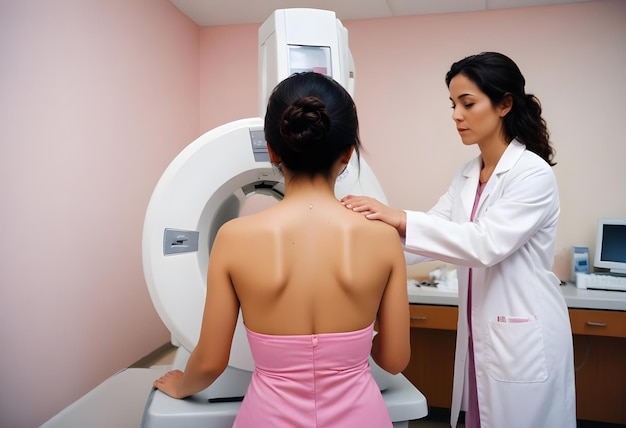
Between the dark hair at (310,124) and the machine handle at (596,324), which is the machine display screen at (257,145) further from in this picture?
the machine handle at (596,324)

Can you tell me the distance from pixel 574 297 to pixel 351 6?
2085mm

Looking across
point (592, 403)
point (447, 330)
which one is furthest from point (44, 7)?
point (592, 403)

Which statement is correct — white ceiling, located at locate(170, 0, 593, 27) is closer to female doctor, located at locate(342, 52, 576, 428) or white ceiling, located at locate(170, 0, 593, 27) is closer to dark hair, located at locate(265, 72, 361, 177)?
female doctor, located at locate(342, 52, 576, 428)

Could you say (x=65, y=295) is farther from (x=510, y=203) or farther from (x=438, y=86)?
(x=438, y=86)

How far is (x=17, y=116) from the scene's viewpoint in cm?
194

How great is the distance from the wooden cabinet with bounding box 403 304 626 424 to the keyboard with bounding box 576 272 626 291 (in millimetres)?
250

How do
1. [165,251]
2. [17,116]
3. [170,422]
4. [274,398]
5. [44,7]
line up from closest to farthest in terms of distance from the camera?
[274,398], [170,422], [165,251], [17,116], [44,7]

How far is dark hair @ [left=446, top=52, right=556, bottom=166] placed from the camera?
133 centimetres

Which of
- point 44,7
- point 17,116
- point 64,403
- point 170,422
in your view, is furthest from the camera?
point 64,403

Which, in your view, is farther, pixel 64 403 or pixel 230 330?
pixel 64 403

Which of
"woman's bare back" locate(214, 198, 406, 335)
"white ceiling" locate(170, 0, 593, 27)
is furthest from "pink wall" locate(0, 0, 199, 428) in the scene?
"woman's bare back" locate(214, 198, 406, 335)

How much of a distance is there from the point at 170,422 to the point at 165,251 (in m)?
0.38

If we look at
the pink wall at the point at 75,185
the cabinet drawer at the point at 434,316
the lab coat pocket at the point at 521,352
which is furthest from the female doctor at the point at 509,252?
the pink wall at the point at 75,185

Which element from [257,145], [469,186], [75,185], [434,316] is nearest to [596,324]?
[434,316]
